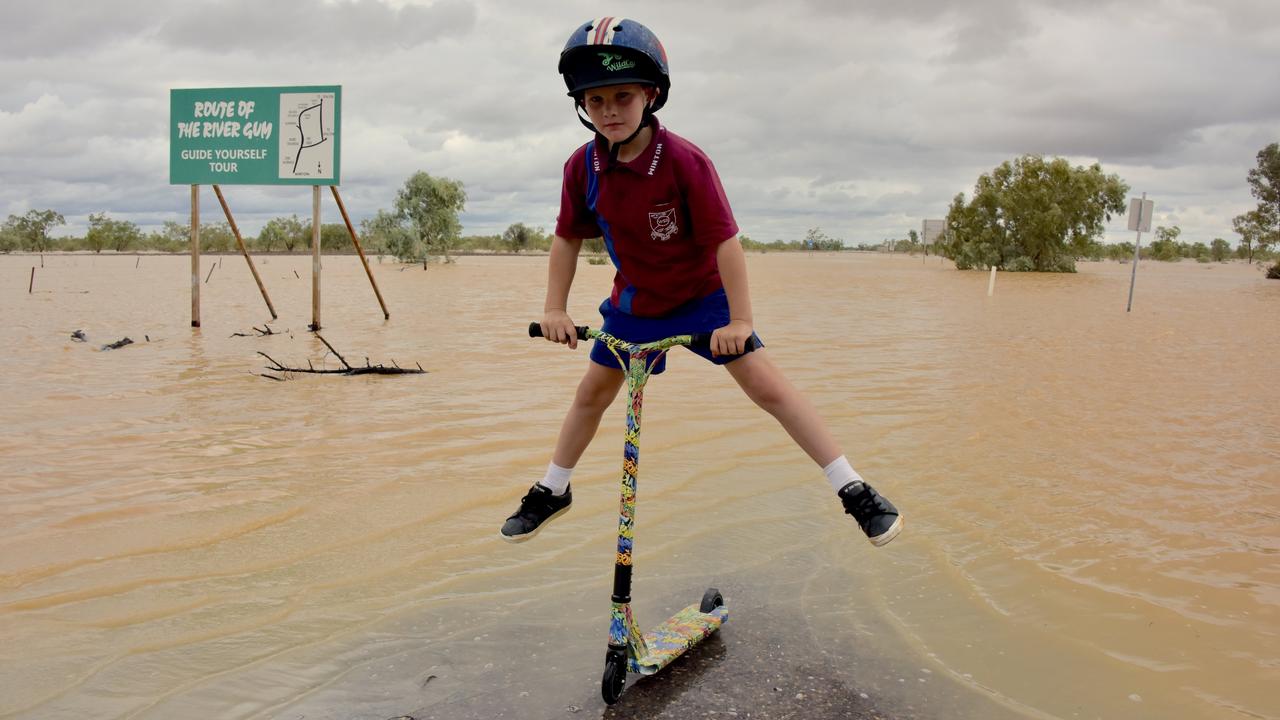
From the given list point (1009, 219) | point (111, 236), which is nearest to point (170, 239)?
point (111, 236)

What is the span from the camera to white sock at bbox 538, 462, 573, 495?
12.5 ft

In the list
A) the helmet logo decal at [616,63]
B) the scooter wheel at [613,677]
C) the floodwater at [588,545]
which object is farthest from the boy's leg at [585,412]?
the helmet logo decal at [616,63]

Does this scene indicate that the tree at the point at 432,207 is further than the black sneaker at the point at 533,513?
Yes

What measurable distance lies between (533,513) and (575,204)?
4.25ft

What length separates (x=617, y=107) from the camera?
10.5 ft

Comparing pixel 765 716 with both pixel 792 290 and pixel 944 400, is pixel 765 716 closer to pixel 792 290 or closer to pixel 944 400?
pixel 944 400

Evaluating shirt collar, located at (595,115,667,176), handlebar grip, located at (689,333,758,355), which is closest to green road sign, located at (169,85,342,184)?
shirt collar, located at (595,115,667,176)

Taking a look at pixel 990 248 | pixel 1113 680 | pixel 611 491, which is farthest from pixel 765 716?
pixel 990 248

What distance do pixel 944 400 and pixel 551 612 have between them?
6.05 metres

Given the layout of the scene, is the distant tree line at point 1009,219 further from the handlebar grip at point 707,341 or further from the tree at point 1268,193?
the handlebar grip at point 707,341

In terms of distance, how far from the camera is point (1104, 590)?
3930 mm

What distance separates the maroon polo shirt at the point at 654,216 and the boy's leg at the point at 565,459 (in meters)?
0.35

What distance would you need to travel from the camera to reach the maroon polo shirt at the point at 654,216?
10.9 ft

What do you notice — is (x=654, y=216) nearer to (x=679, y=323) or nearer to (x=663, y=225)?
(x=663, y=225)
